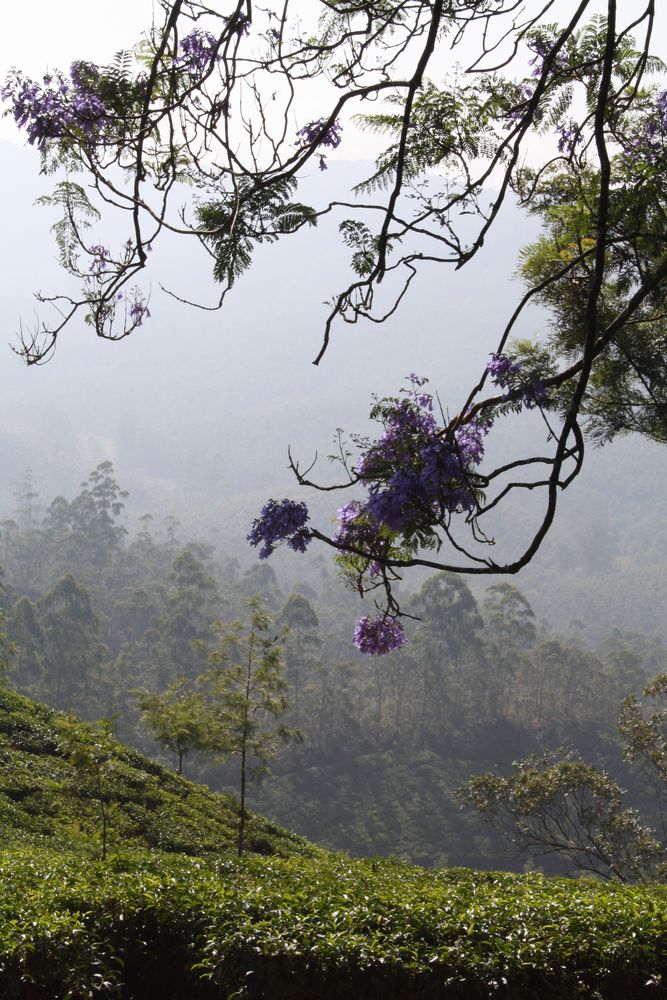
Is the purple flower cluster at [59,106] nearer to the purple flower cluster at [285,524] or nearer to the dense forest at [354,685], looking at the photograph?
the purple flower cluster at [285,524]

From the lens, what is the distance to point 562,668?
3522 centimetres

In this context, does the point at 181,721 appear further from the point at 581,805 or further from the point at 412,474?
the point at 412,474

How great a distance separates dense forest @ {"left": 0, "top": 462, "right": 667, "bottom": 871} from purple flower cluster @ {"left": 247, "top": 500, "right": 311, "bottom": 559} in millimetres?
25577

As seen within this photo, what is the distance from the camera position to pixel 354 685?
3425 centimetres

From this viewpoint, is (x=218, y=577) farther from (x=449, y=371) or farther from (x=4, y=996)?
(x=449, y=371)

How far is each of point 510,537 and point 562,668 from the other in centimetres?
4771

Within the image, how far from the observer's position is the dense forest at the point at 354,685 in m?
28.4

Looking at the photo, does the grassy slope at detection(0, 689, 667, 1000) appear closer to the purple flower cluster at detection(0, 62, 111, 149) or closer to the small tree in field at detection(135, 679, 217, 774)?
the purple flower cluster at detection(0, 62, 111, 149)

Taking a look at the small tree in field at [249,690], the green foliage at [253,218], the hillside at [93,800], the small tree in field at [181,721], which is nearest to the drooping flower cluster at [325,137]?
the green foliage at [253,218]

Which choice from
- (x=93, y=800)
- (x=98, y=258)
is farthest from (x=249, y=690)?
(x=98, y=258)

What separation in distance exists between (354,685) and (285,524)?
107ft

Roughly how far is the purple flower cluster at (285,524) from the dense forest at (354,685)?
2558 cm

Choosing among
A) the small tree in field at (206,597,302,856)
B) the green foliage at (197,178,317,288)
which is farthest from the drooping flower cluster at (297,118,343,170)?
the small tree in field at (206,597,302,856)

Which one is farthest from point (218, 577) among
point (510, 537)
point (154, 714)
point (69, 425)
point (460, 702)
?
point (69, 425)
